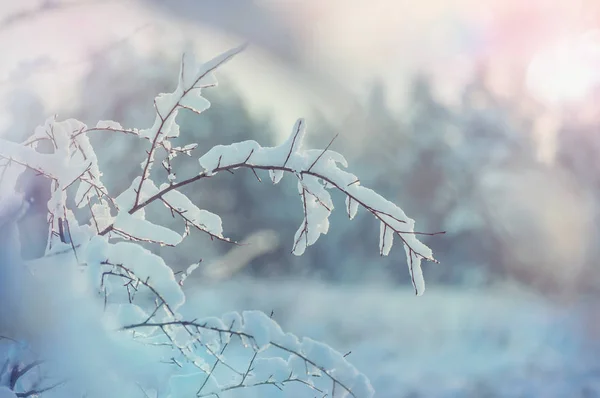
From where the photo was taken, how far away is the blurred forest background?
1.88 metres

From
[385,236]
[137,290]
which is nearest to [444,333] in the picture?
[385,236]

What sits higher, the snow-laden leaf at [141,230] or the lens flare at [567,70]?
the lens flare at [567,70]

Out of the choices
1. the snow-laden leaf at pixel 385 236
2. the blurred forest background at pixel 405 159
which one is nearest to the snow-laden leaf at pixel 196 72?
the snow-laden leaf at pixel 385 236

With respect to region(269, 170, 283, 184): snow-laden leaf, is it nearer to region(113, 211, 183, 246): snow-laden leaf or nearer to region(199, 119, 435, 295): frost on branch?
region(199, 119, 435, 295): frost on branch

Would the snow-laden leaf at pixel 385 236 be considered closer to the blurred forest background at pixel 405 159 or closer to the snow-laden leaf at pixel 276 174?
the snow-laden leaf at pixel 276 174

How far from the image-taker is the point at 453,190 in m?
2.78

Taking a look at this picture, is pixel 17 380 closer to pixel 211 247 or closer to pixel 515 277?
pixel 211 247

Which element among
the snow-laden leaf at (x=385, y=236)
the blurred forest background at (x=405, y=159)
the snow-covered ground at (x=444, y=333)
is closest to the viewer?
the snow-laden leaf at (x=385, y=236)

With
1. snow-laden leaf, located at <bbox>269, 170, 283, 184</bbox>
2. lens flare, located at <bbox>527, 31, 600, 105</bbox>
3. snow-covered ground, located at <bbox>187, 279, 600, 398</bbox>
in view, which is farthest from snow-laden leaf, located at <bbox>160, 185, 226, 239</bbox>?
lens flare, located at <bbox>527, 31, 600, 105</bbox>

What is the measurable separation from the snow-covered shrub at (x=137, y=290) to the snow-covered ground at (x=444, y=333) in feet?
4.15

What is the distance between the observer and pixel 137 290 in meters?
0.68

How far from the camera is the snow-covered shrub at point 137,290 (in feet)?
1.93

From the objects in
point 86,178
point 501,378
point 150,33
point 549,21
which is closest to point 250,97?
point 150,33

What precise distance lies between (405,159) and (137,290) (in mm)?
2394
